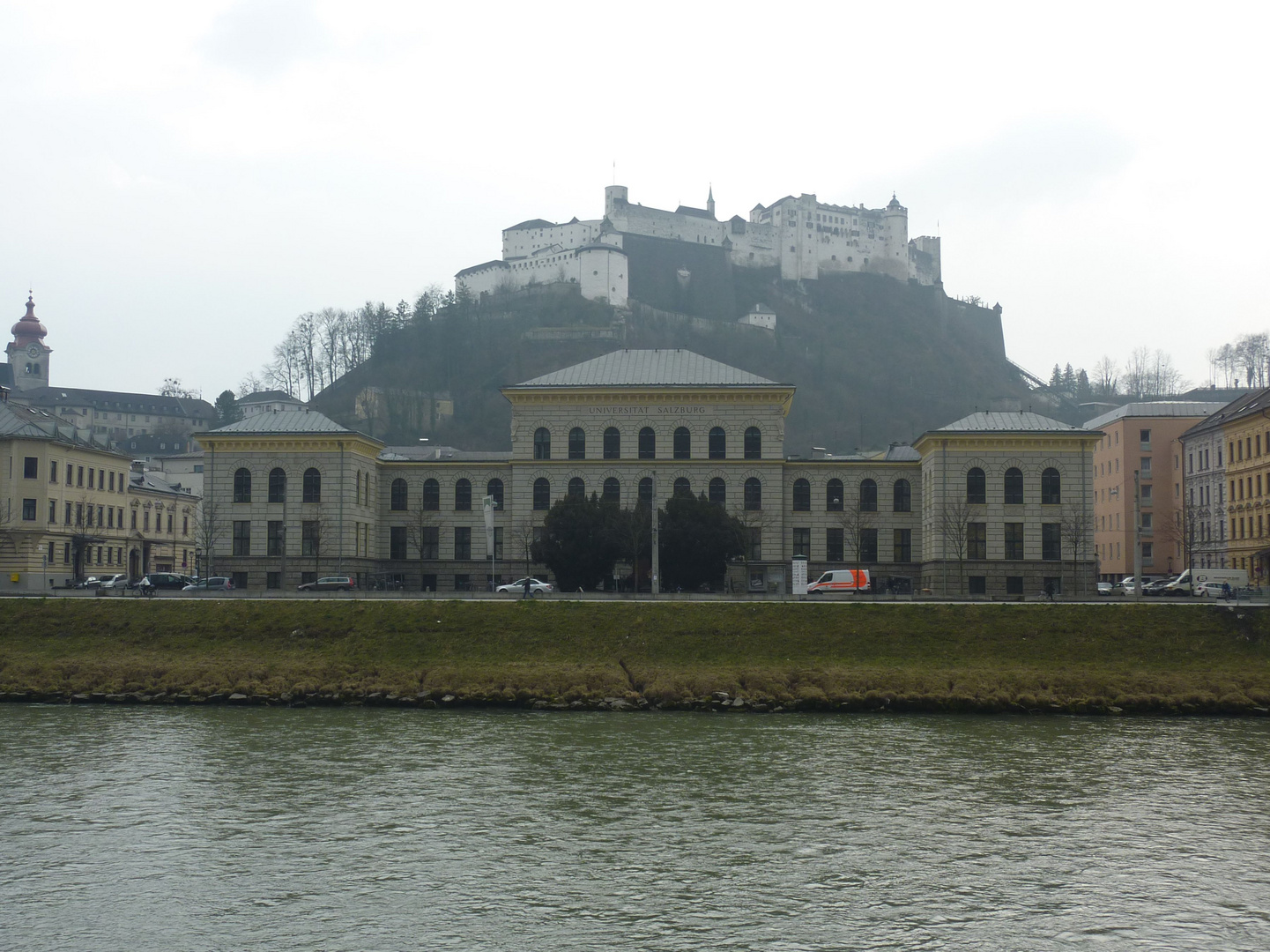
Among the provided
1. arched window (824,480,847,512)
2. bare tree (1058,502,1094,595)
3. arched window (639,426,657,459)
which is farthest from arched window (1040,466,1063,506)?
arched window (639,426,657,459)

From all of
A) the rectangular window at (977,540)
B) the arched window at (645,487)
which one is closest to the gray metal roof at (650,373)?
the arched window at (645,487)

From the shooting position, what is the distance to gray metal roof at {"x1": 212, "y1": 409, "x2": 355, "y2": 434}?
71875mm

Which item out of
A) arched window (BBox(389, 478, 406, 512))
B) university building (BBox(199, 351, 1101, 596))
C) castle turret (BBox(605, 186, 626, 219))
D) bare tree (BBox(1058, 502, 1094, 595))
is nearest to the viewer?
bare tree (BBox(1058, 502, 1094, 595))

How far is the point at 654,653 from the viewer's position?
43.3m

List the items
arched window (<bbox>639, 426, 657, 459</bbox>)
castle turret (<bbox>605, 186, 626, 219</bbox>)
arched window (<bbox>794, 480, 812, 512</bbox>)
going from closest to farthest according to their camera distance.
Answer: arched window (<bbox>639, 426, 657, 459</bbox>) < arched window (<bbox>794, 480, 812, 512</bbox>) < castle turret (<bbox>605, 186, 626, 219</bbox>)

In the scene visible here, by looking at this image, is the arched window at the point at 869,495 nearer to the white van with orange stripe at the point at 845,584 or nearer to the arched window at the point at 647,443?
the white van with orange stripe at the point at 845,584

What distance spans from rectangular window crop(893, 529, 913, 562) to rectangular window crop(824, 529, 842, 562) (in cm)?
350

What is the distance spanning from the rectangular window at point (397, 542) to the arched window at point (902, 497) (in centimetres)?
3133

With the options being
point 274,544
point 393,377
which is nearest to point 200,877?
point 274,544

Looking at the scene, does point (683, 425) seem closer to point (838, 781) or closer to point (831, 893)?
point (838, 781)

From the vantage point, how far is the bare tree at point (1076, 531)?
6706cm

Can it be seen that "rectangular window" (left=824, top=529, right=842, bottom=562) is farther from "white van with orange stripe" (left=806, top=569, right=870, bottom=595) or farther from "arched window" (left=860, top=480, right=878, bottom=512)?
"white van with orange stripe" (left=806, top=569, right=870, bottom=595)

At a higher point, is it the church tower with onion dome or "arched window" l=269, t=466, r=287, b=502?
the church tower with onion dome

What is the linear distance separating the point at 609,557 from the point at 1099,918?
159 ft
